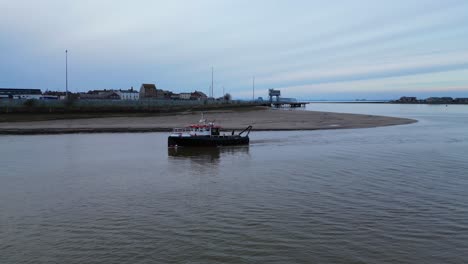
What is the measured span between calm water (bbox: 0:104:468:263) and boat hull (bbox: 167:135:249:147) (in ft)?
19.4

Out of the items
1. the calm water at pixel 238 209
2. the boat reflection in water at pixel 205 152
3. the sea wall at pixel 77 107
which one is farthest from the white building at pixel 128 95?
the calm water at pixel 238 209

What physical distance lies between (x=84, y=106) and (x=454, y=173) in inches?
2424

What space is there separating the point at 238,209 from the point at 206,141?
66.2 feet

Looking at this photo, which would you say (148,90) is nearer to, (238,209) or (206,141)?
(206,141)

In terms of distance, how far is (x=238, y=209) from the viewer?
13797 mm

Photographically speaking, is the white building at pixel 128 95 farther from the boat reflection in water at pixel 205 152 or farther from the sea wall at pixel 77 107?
the boat reflection in water at pixel 205 152

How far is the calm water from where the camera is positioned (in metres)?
10.2

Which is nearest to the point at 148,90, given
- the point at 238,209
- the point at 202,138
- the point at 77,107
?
the point at 77,107

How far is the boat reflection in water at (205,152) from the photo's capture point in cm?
2787

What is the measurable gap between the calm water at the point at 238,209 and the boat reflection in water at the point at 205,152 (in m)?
1.68

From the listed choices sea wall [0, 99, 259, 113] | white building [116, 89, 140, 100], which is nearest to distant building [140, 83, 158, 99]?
white building [116, 89, 140, 100]

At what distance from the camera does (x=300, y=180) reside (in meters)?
18.6

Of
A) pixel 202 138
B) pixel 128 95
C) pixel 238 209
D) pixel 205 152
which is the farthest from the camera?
pixel 128 95

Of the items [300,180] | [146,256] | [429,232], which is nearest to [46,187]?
[146,256]
